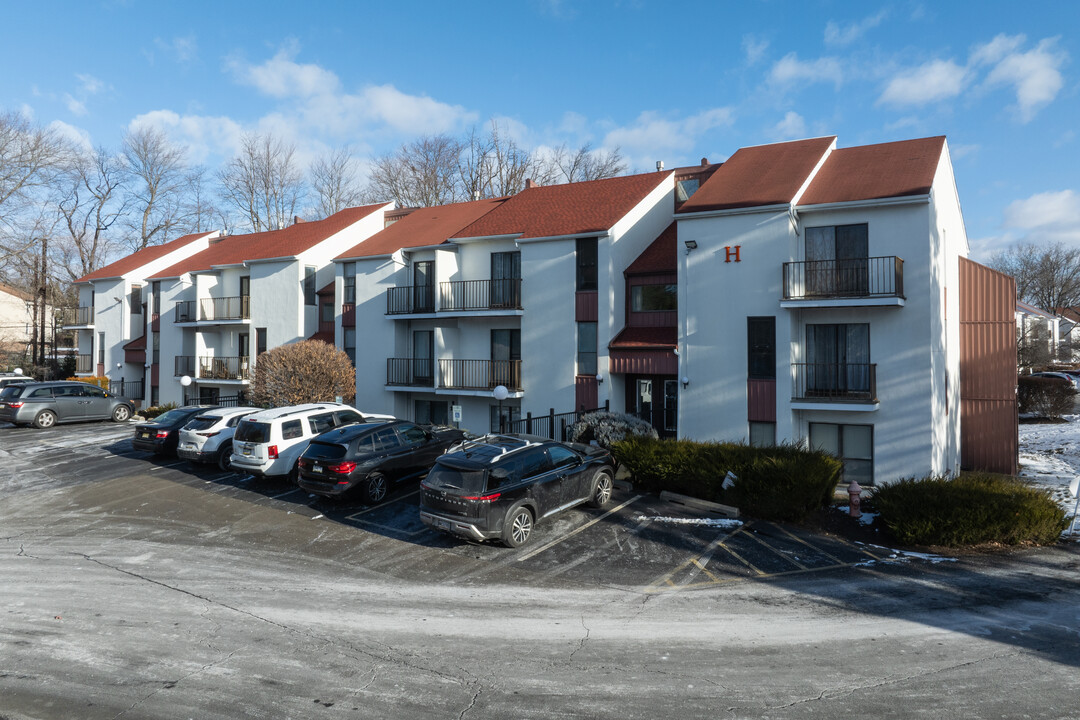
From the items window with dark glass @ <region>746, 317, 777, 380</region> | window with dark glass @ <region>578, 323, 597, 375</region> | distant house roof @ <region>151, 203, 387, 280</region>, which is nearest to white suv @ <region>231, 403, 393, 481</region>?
window with dark glass @ <region>578, 323, 597, 375</region>

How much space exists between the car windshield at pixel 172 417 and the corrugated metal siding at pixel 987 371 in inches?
925

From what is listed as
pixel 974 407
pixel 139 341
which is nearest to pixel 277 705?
pixel 974 407

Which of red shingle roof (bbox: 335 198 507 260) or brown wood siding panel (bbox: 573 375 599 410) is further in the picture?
red shingle roof (bbox: 335 198 507 260)

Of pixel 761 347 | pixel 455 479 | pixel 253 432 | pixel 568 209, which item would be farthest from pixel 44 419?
pixel 761 347

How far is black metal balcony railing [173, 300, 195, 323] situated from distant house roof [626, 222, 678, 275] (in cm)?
2326

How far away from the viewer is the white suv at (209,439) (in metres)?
17.0

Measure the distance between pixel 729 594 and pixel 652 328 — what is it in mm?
12091

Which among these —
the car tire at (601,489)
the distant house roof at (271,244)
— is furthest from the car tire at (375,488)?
the distant house roof at (271,244)

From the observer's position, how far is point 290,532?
12.7 m

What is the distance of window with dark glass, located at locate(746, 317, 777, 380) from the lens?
18.2m

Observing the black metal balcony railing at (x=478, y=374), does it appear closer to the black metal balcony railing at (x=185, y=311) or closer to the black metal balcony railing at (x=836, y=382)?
the black metal balcony railing at (x=836, y=382)

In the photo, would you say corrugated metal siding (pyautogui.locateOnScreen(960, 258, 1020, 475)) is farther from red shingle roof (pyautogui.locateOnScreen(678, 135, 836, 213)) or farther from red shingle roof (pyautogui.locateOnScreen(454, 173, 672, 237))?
red shingle roof (pyautogui.locateOnScreen(454, 173, 672, 237))

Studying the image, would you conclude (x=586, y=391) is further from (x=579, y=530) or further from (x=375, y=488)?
(x=579, y=530)

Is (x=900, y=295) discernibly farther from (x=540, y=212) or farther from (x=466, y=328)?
(x=466, y=328)
